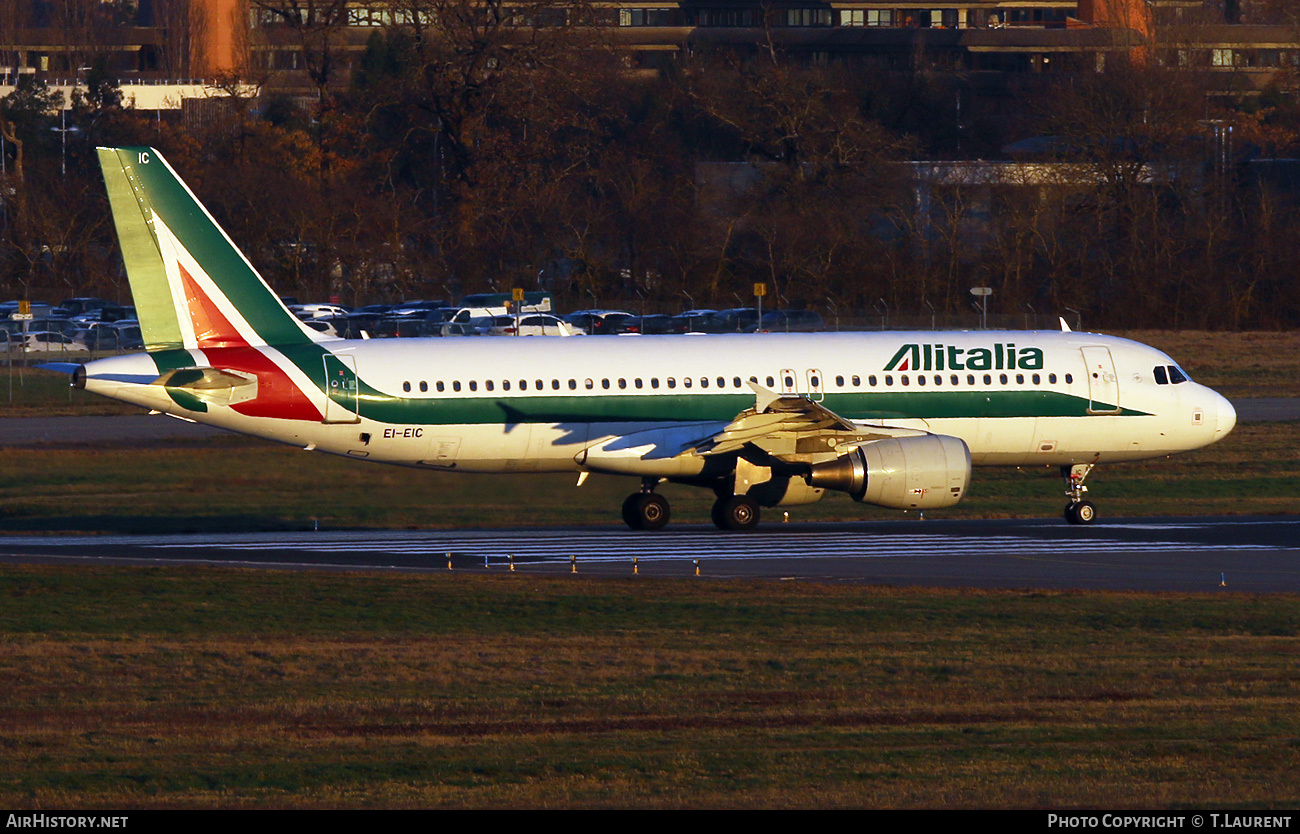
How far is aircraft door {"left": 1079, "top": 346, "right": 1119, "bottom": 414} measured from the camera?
3472 cm

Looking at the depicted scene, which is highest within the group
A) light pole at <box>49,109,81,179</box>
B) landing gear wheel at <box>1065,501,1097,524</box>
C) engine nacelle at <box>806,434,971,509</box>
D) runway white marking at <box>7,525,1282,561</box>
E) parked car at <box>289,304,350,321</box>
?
light pole at <box>49,109,81,179</box>

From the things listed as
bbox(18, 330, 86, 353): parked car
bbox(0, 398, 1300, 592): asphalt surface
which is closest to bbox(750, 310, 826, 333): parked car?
bbox(18, 330, 86, 353): parked car

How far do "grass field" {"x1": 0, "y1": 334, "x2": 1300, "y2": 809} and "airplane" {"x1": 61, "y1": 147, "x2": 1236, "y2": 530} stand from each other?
8.66 ft

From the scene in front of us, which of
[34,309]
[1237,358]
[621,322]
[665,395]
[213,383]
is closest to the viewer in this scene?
[213,383]

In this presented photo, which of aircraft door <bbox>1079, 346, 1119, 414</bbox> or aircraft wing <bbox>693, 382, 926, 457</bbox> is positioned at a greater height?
aircraft door <bbox>1079, 346, 1119, 414</bbox>

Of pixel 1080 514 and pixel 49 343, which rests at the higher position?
pixel 49 343

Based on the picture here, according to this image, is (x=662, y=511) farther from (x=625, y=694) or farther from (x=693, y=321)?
(x=693, y=321)

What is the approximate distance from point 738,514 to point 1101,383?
321 inches

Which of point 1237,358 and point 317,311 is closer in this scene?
point 1237,358

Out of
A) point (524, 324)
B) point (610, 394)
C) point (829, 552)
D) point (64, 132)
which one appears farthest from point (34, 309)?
point (829, 552)

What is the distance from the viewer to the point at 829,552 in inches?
1163

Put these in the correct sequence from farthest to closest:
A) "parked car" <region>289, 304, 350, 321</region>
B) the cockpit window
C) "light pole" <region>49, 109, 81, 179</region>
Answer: "light pole" <region>49, 109, 81, 179</region> → "parked car" <region>289, 304, 350, 321</region> → the cockpit window

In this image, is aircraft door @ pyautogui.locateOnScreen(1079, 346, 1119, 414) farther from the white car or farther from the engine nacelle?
the white car

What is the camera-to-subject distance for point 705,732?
1620cm
